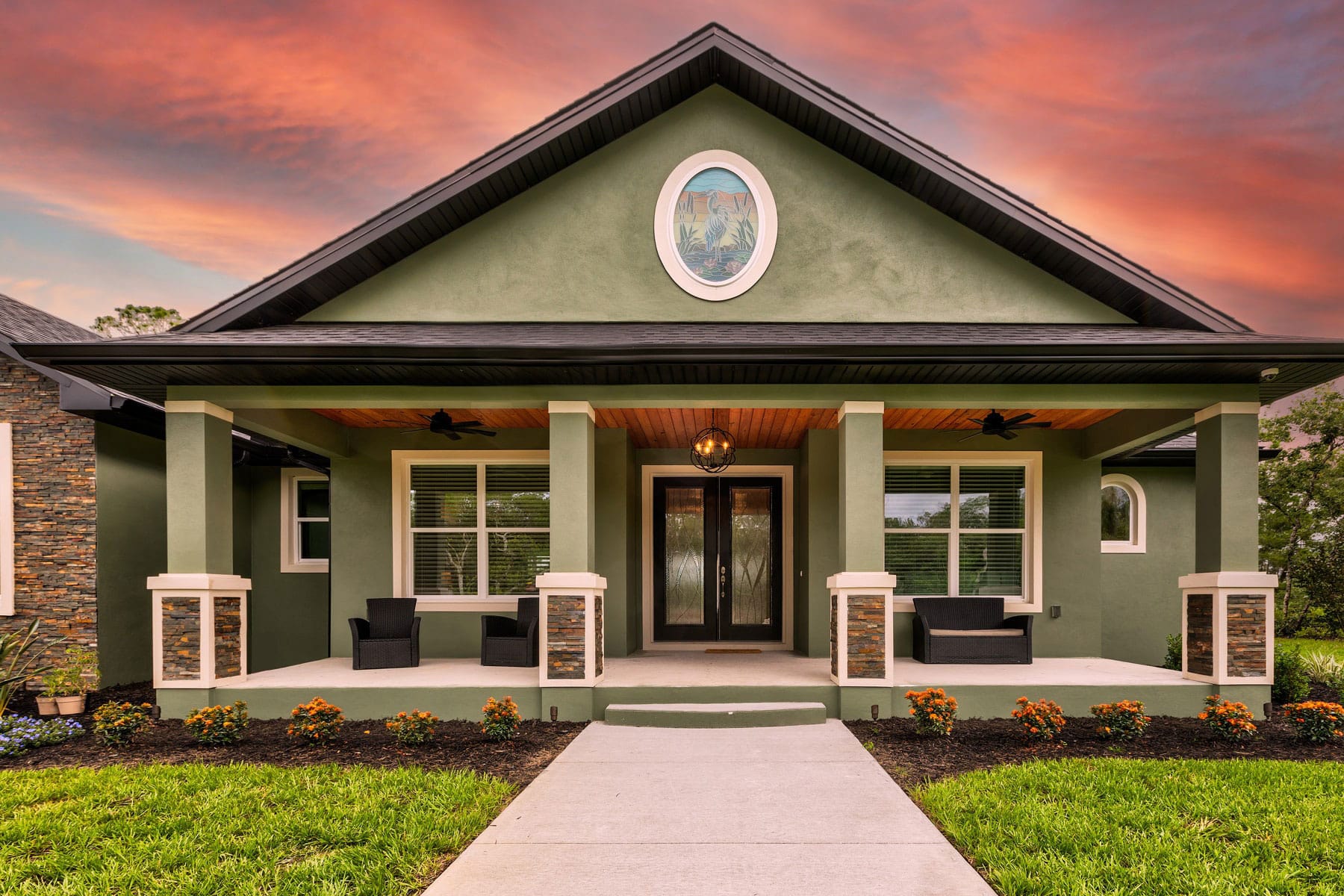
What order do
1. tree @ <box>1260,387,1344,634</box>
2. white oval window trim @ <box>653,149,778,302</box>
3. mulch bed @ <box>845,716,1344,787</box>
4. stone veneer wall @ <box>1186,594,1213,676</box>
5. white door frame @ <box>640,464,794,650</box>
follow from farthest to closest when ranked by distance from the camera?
tree @ <box>1260,387,1344,634</box>
white door frame @ <box>640,464,794,650</box>
white oval window trim @ <box>653,149,778,302</box>
stone veneer wall @ <box>1186,594,1213,676</box>
mulch bed @ <box>845,716,1344,787</box>

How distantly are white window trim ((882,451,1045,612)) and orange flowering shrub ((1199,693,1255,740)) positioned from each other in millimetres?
3063

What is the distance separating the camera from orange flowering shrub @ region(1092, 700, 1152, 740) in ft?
19.2

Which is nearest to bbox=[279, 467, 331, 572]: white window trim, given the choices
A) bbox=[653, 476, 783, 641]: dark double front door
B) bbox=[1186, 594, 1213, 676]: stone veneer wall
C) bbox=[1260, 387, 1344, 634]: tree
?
bbox=[653, 476, 783, 641]: dark double front door

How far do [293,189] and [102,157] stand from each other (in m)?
3.15

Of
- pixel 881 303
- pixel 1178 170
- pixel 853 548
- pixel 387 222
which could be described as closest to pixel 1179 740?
pixel 853 548

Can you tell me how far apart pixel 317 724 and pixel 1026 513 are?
832 centimetres

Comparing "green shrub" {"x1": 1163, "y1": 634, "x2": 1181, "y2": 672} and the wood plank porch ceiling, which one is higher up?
the wood plank porch ceiling

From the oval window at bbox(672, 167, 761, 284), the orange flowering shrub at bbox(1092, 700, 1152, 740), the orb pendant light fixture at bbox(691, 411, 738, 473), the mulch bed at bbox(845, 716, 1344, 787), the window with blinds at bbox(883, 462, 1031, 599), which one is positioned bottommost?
the mulch bed at bbox(845, 716, 1344, 787)

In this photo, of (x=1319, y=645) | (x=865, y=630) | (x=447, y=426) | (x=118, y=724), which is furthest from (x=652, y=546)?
(x=1319, y=645)

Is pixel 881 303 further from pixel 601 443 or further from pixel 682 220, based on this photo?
pixel 601 443

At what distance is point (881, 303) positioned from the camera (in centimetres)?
744

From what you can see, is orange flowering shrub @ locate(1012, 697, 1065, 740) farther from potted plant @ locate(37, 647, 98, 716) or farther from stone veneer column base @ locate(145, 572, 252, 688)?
potted plant @ locate(37, 647, 98, 716)

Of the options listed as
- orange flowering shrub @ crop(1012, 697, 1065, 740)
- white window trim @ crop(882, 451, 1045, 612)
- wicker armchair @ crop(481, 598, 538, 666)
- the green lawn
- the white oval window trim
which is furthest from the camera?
the green lawn

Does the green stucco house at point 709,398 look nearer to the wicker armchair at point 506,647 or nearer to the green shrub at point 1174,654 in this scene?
the wicker armchair at point 506,647
